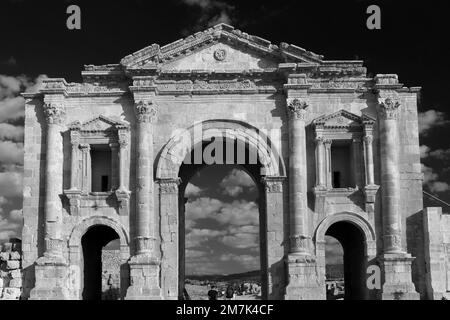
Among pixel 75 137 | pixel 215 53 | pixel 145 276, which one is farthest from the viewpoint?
pixel 215 53

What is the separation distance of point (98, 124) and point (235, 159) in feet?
17.1

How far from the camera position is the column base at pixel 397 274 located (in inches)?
1061

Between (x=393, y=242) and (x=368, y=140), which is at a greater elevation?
(x=368, y=140)

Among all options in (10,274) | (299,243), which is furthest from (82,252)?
(299,243)

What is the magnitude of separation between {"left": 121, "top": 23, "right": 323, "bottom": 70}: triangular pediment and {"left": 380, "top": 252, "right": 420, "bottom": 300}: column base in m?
7.53

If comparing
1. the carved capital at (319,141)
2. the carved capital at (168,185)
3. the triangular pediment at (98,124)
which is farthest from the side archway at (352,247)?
the triangular pediment at (98,124)

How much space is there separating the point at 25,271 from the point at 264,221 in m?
8.91

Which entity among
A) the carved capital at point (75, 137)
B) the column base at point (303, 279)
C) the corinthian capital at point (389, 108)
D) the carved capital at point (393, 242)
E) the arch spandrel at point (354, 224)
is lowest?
the column base at point (303, 279)

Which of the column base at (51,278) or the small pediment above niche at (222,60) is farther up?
the small pediment above niche at (222,60)

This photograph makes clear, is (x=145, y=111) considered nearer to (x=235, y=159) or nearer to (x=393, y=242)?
(x=235, y=159)

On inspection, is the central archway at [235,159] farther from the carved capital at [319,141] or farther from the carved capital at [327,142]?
the carved capital at [327,142]

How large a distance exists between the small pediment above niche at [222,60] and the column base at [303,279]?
7169 millimetres

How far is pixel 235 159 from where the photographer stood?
2917 cm

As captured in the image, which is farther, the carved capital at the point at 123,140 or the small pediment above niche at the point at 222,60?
the small pediment above niche at the point at 222,60
